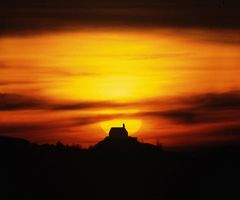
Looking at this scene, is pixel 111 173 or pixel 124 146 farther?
pixel 124 146

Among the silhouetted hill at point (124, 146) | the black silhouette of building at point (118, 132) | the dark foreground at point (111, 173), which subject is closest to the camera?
the dark foreground at point (111, 173)

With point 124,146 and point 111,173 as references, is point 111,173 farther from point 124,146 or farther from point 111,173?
point 124,146

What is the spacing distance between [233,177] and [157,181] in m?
9.01

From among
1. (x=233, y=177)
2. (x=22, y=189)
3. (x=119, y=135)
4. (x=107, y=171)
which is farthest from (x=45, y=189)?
(x=119, y=135)

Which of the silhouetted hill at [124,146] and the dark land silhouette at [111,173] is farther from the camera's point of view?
the silhouetted hill at [124,146]

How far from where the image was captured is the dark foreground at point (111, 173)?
11758 cm

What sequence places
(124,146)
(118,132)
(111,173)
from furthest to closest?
(118,132), (124,146), (111,173)

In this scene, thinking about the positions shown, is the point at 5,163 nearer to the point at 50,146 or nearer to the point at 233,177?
the point at 50,146

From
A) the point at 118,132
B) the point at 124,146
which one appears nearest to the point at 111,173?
→ the point at 124,146

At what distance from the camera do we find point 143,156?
143125 millimetres

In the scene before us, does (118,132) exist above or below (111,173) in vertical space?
above

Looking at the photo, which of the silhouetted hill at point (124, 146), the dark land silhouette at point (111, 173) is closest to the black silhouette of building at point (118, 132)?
the silhouetted hill at point (124, 146)

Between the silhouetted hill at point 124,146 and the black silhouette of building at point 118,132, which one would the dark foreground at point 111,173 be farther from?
the black silhouette of building at point 118,132

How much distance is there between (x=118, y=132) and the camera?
162 m
